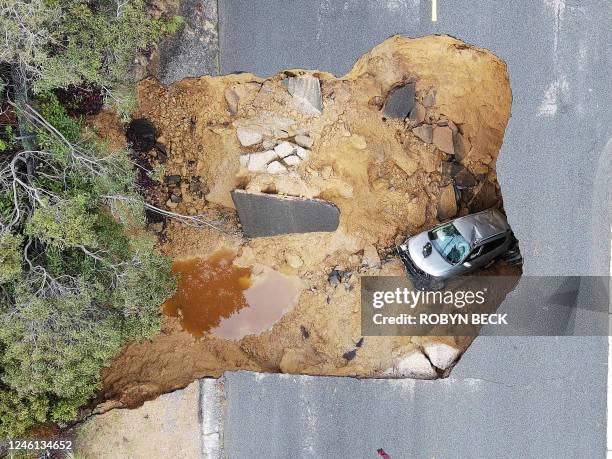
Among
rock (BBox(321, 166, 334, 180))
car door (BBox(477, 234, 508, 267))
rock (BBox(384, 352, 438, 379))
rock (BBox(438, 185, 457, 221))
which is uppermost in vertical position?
rock (BBox(321, 166, 334, 180))

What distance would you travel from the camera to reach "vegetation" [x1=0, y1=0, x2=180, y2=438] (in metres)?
5.67

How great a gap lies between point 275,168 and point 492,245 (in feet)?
11.5

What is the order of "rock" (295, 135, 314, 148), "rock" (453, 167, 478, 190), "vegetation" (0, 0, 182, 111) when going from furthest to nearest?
"rock" (453, 167, 478, 190) < "rock" (295, 135, 314, 148) < "vegetation" (0, 0, 182, 111)

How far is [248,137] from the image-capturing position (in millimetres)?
7680

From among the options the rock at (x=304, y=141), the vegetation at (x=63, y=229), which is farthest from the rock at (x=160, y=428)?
the rock at (x=304, y=141)

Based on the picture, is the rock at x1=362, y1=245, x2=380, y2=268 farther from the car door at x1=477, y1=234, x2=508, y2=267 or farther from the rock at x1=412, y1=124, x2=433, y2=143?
the rock at x1=412, y1=124, x2=433, y2=143

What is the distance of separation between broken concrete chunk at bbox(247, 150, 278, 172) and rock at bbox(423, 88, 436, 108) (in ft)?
8.28

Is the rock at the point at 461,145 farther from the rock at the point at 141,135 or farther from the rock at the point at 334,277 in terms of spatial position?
the rock at the point at 141,135

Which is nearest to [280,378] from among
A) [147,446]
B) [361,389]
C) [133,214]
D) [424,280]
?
[361,389]

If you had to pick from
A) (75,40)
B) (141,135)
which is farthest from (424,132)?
(75,40)

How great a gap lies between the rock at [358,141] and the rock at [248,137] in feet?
4.78

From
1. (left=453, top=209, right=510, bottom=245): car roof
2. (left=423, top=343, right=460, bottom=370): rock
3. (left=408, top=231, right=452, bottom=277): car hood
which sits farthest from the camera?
(left=408, top=231, right=452, bottom=277): car hood

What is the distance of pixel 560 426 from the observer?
21.1ft

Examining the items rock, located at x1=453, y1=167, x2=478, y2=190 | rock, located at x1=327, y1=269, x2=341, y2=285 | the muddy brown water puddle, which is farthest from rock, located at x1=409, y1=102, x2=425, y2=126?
the muddy brown water puddle
